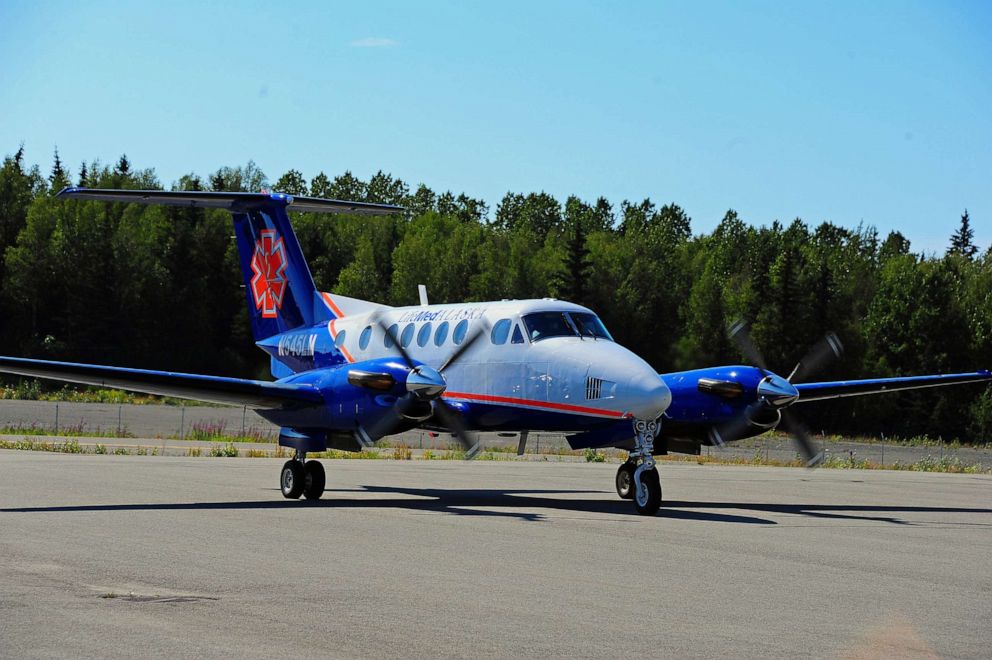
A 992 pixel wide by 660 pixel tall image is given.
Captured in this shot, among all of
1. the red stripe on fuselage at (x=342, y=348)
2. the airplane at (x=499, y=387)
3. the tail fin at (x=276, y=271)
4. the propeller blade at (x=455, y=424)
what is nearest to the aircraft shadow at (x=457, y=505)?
the airplane at (x=499, y=387)

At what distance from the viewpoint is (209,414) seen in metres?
61.9

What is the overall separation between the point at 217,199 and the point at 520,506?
9.58 metres

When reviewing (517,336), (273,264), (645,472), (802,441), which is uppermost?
(273,264)

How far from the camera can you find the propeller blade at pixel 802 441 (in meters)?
20.5

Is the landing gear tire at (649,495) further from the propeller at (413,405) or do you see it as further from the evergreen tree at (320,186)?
the evergreen tree at (320,186)

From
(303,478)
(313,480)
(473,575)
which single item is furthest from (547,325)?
(473,575)

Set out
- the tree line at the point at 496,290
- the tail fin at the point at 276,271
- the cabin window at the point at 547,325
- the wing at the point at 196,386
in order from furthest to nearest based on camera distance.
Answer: the tree line at the point at 496,290 < the tail fin at the point at 276,271 < the cabin window at the point at 547,325 < the wing at the point at 196,386

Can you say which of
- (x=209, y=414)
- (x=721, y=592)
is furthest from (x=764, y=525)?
(x=209, y=414)

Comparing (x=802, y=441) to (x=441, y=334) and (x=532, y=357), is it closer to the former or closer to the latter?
(x=532, y=357)

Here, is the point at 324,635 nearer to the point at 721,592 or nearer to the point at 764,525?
the point at 721,592

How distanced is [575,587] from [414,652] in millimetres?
3275

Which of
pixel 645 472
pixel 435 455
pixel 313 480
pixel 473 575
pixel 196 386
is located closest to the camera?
pixel 473 575

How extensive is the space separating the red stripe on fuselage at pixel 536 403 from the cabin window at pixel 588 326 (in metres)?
1.43

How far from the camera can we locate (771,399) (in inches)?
797
